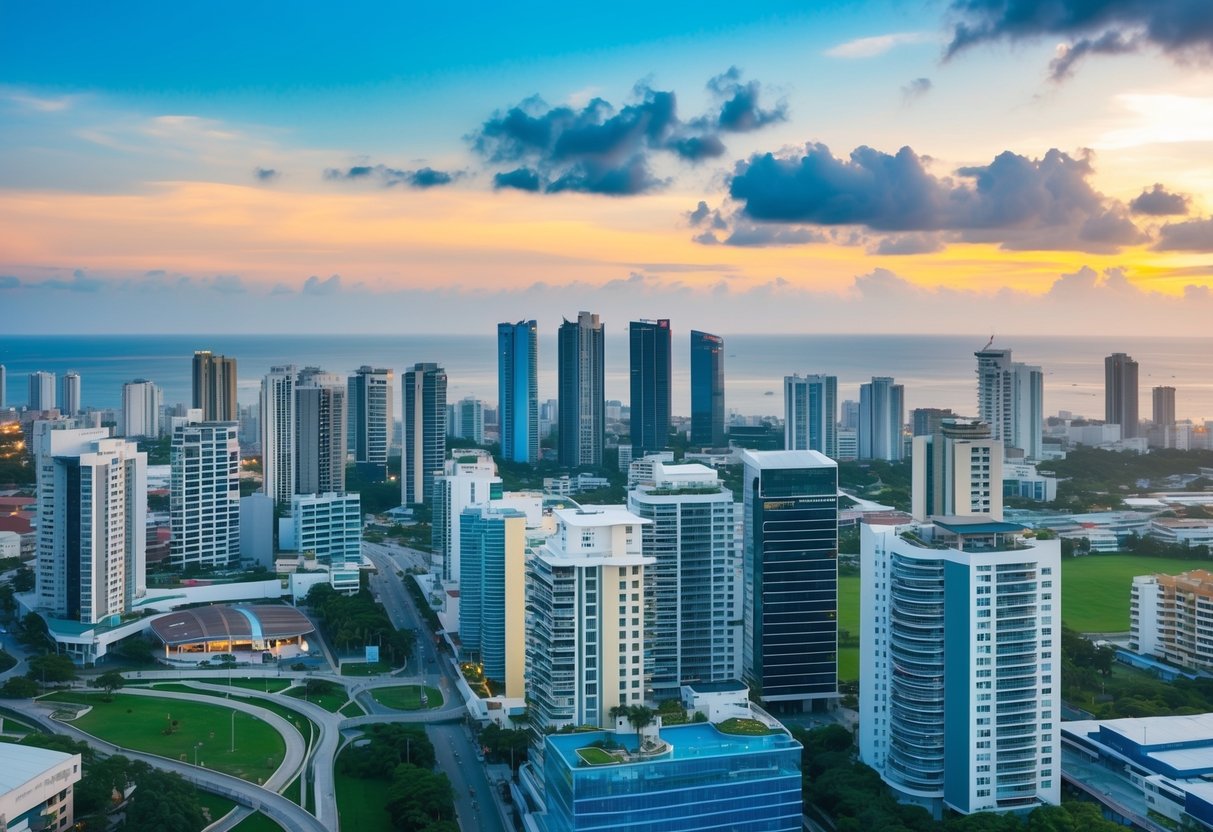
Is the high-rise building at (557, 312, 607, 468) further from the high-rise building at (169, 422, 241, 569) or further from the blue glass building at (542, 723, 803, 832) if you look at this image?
the blue glass building at (542, 723, 803, 832)

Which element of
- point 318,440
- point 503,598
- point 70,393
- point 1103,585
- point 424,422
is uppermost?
point 70,393

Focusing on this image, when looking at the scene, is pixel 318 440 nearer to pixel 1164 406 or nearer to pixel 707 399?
pixel 707 399

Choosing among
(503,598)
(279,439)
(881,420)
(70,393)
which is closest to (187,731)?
(503,598)

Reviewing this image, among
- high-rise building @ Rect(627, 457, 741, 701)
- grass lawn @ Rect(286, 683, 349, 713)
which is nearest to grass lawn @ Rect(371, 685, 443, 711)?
grass lawn @ Rect(286, 683, 349, 713)

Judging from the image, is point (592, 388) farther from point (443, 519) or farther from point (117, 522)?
point (117, 522)

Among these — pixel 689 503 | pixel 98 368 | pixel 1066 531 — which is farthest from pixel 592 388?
pixel 98 368
